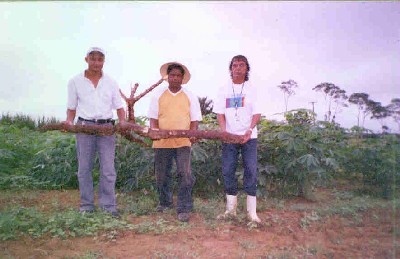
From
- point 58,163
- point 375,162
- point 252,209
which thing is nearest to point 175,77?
point 252,209

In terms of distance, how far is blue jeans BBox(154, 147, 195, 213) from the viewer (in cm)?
404

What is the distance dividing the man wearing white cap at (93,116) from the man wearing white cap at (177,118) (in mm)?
435

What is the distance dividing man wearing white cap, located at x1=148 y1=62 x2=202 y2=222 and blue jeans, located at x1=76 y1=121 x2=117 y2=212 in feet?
1.69

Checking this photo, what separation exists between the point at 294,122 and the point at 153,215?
2352 mm

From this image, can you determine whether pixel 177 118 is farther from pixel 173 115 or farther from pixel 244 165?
pixel 244 165

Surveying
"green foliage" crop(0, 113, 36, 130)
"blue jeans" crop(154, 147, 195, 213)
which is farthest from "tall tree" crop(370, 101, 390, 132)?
"green foliage" crop(0, 113, 36, 130)

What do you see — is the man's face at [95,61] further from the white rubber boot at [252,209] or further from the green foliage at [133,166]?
the white rubber boot at [252,209]

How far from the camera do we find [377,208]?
181 inches

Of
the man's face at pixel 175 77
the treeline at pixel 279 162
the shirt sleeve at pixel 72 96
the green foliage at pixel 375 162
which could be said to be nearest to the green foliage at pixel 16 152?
the treeline at pixel 279 162

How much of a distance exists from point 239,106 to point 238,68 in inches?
15.4

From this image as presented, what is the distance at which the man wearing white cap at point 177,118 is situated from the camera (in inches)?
158

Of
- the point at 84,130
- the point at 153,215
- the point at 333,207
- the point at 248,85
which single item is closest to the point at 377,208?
the point at 333,207

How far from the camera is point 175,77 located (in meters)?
4.04

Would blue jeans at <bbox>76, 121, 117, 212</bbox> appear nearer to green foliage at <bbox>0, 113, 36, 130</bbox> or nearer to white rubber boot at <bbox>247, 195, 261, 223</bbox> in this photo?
white rubber boot at <bbox>247, 195, 261, 223</bbox>
